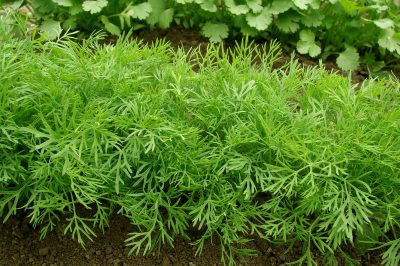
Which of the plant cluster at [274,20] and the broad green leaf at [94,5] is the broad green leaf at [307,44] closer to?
the plant cluster at [274,20]

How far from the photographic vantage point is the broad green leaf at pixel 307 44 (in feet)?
12.2

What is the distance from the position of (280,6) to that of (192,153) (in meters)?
1.82

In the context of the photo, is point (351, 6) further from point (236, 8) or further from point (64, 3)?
point (64, 3)

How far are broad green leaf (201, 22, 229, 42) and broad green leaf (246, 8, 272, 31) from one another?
0.62 ft

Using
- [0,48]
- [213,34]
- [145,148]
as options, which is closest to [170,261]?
[145,148]

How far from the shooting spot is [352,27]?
12.6 feet

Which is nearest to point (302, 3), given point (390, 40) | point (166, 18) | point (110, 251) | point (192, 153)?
point (390, 40)

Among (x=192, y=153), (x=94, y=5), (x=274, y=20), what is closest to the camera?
(x=192, y=153)

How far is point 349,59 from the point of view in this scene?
3.76 metres

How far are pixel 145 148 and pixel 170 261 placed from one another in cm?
58

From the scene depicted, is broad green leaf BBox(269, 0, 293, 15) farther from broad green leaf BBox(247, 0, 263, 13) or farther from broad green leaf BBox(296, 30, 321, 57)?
broad green leaf BBox(296, 30, 321, 57)

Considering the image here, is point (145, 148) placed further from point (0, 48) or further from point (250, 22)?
point (250, 22)

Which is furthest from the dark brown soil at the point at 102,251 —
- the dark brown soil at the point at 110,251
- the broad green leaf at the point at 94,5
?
the broad green leaf at the point at 94,5

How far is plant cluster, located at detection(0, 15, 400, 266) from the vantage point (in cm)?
221
